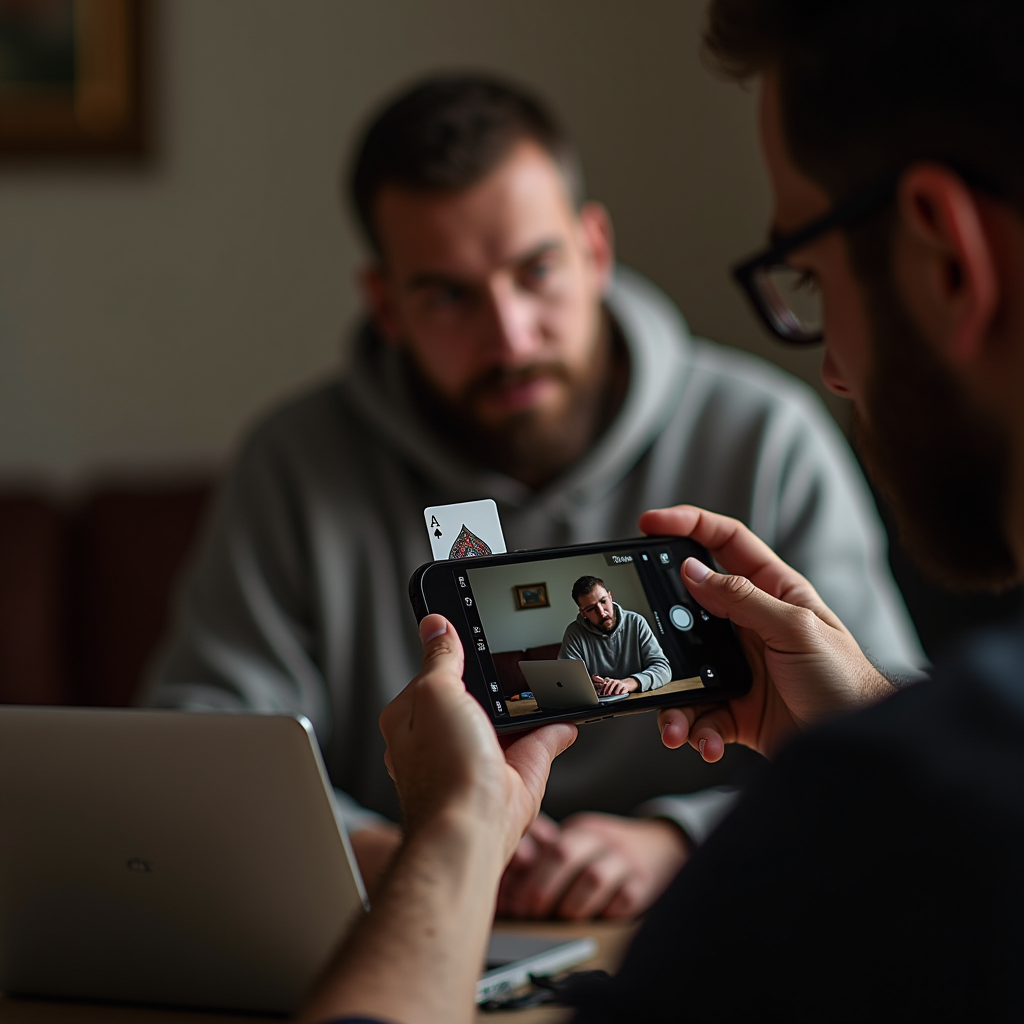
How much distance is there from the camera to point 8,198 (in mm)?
2529

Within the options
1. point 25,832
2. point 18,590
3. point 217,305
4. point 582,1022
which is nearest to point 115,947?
point 25,832

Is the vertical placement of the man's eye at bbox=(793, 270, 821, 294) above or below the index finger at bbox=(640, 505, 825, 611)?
above

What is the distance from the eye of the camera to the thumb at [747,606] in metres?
0.81

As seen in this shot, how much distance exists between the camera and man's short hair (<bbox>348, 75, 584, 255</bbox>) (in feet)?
5.06

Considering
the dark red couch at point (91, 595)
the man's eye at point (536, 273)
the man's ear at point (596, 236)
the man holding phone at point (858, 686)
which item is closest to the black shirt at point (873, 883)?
the man holding phone at point (858, 686)

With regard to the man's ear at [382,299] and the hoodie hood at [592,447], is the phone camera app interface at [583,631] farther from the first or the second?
the man's ear at [382,299]

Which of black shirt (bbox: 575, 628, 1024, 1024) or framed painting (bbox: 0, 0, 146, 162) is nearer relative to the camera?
black shirt (bbox: 575, 628, 1024, 1024)

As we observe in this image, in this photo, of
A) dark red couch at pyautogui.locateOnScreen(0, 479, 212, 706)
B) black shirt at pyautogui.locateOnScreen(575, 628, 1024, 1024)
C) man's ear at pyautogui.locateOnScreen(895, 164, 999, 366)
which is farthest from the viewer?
dark red couch at pyautogui.locateOnScreen(0, 479, 212, 706)

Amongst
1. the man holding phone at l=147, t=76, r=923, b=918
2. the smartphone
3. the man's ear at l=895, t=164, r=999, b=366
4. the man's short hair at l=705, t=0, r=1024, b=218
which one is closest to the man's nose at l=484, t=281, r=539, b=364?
the man holding phone at l=147, t=76, r=923, b=918

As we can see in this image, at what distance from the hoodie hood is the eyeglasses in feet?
2.45

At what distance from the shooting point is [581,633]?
79 cm

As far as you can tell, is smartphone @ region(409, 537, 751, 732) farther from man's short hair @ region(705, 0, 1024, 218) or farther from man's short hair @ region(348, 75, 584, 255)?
man's short hair @ region(348, 75, 584, 255)

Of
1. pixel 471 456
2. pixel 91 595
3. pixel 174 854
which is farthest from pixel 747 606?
pixel 91 595

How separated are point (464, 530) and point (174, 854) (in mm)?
292
